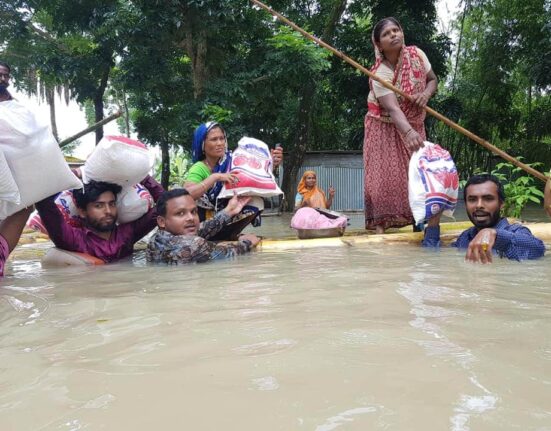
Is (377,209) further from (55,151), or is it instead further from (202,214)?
(55,151)

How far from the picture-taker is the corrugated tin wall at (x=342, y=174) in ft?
42.6

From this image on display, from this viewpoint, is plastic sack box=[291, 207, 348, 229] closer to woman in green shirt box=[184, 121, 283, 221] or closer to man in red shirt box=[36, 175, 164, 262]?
woman in green shirt box=[184, 121, 283, 221]

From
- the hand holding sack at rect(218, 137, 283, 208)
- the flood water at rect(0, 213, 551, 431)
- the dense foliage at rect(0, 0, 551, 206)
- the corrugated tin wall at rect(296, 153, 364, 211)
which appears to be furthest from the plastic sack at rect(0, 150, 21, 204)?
the corrugated tin wall at rect(296, 153, 364, 211)

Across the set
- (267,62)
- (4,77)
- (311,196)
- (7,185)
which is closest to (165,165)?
(267,62)

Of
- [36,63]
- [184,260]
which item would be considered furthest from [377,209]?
[36,63]

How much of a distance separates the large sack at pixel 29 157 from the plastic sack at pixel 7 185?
0.07 metres

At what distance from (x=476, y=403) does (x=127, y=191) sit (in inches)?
120

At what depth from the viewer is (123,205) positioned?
11.9 ft

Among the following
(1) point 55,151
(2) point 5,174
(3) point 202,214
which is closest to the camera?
(2) point 5,174

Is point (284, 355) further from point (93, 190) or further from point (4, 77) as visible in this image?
point (4, 77)

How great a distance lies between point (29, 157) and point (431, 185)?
107 inches

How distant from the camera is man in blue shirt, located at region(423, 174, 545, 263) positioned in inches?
120

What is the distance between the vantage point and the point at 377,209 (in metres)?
4.43

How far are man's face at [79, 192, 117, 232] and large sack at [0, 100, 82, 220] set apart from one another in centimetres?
51
